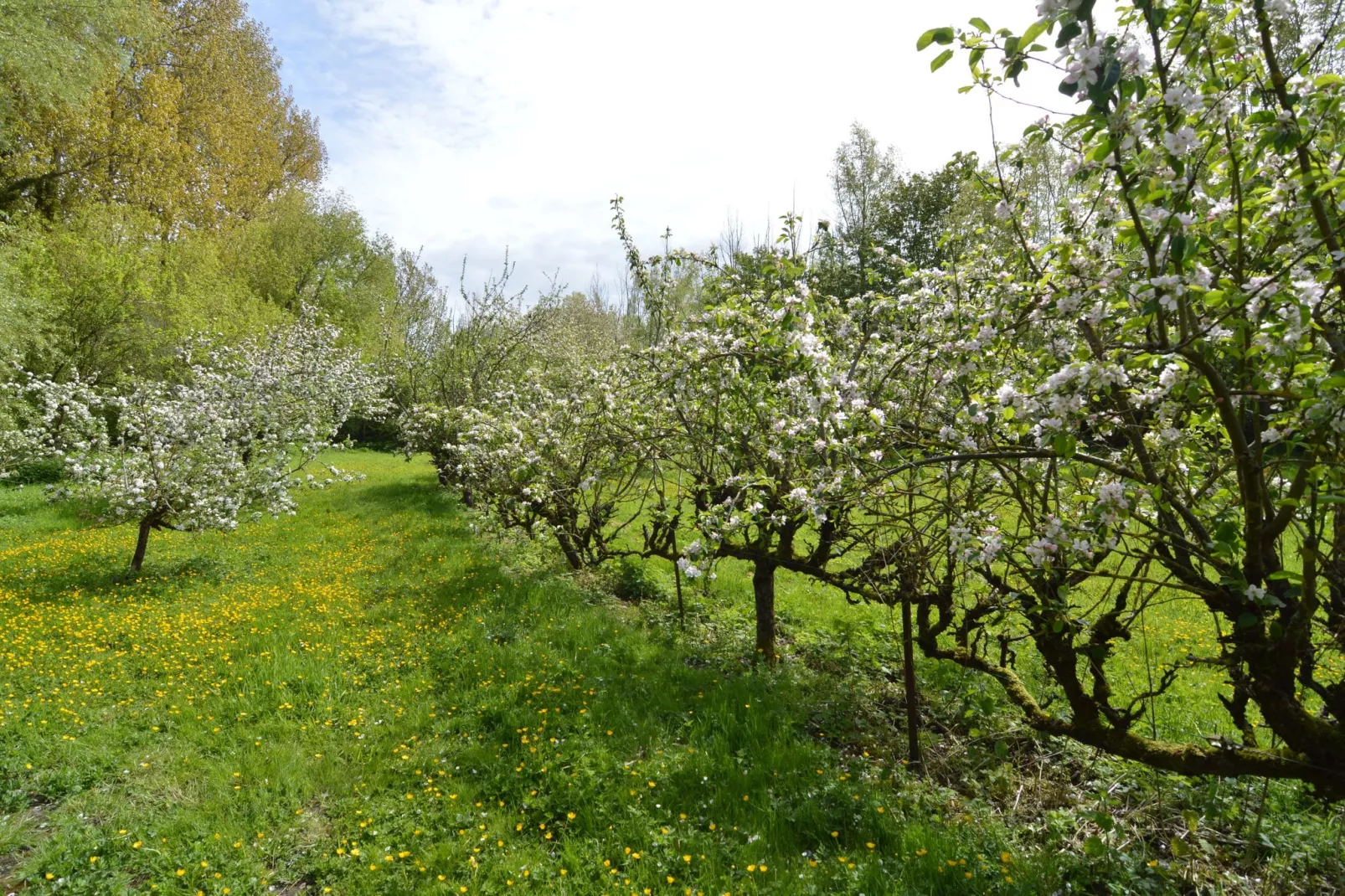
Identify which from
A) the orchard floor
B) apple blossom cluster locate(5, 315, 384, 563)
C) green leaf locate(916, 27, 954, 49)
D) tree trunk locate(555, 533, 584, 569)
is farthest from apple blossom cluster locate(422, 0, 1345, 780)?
apple blossom cluster locate(5, 315, 384, 563)

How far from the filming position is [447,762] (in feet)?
16.9

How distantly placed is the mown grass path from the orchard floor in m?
0.02

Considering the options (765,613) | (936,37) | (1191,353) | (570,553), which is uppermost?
(936,37)

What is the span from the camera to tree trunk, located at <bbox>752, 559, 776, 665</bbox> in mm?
7027

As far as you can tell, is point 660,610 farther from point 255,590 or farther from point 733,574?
point 255,590

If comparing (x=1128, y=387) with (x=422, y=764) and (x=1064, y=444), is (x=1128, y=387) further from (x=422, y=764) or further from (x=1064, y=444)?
(x=422, y=764)

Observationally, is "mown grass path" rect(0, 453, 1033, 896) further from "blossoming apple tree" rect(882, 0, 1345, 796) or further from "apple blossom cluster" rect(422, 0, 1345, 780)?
"blossoming apple tree" rect(882, 0, 1345, 796)

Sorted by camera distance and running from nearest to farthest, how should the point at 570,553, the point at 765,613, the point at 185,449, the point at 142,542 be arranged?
the point at 765,613 → the point at 142,542 → the point at 185,449 → the point at 570,553

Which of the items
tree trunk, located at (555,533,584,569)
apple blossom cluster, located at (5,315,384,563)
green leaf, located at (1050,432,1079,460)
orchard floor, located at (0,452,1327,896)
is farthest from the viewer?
tree trunk, located at (555,533,584,569)

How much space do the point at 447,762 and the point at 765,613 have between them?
345 cm

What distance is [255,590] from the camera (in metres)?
9.11

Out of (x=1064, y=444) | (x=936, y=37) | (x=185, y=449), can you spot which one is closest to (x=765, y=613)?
(x=1064, y=444)

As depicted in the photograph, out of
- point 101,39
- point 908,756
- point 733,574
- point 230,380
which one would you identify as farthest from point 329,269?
point 908,756

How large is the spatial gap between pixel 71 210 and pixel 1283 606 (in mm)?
26908
